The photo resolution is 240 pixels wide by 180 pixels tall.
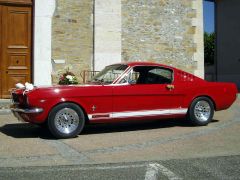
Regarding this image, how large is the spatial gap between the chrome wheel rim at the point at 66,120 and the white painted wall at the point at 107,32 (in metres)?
5.99

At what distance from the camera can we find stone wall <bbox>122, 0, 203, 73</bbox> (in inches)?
560

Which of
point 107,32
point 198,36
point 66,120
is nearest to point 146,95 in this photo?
point 66,120

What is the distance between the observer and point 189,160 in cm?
606

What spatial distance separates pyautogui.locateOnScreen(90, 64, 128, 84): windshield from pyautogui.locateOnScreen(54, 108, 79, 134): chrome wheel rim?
114 centimetres

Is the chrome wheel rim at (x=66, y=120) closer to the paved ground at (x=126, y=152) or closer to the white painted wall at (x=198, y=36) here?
the paved ground at (x=126, y=152)

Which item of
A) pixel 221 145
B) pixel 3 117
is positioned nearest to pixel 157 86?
pixel 221 145

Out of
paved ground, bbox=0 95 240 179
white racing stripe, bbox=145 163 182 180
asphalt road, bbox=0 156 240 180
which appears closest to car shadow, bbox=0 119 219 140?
paved ground, bbox=0 95 240 179

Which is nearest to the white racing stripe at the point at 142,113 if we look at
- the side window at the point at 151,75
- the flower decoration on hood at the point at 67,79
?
the side window at the point at 151,75

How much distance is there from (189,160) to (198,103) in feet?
11.5

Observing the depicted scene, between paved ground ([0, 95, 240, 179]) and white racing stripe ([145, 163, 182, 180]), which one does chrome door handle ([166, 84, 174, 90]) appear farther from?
white racing stripe ([145, 163, 182, 180])

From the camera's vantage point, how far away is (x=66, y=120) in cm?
782

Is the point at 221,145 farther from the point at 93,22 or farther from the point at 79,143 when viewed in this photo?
the point at 93,22

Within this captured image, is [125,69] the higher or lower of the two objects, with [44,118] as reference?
higher

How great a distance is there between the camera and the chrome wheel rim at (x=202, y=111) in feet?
30.9
